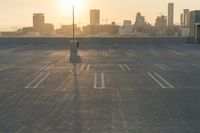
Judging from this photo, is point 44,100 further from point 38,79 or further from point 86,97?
point 38,79

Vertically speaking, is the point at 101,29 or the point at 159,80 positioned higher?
the point at 101,29

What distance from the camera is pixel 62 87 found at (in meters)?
17.5

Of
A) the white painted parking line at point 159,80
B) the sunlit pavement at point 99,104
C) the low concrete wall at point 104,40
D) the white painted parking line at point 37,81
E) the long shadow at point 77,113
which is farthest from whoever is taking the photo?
the low concrete wall at point 104,40

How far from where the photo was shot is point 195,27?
241 ft

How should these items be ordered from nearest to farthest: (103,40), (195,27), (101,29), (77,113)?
(77,113) → (195,27) → (103,40) → (101,29)

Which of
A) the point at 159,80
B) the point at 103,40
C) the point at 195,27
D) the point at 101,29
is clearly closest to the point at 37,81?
the point at 159,80

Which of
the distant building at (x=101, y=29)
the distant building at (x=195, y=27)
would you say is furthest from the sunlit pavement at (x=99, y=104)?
the distant building at (x=101, y=29)

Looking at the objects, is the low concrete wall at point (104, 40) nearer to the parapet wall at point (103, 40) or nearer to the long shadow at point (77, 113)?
the parapet wall at point (103, 40)

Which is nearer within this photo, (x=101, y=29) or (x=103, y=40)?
(x=103, y=40)

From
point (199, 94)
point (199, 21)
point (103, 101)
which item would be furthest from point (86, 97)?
point (199, 21)

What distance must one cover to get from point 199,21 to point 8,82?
60.8m

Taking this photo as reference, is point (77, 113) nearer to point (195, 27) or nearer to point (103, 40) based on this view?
point (103, 40)

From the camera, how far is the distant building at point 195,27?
7311cm

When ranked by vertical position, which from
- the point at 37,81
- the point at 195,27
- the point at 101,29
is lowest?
the point at 37,81
